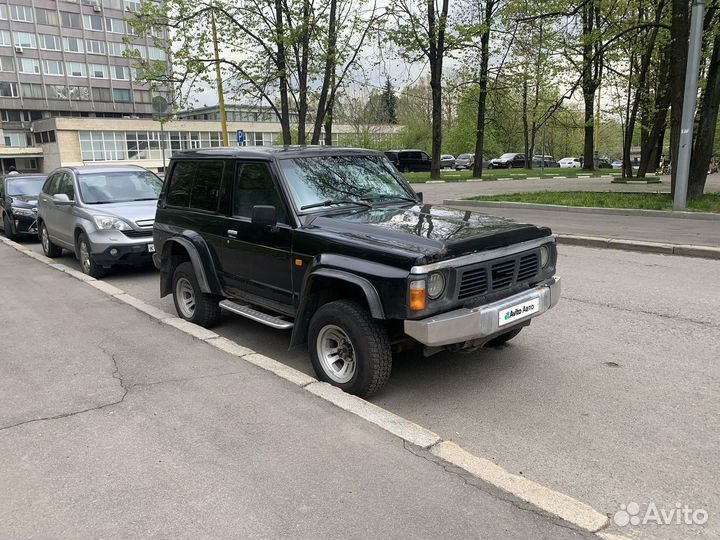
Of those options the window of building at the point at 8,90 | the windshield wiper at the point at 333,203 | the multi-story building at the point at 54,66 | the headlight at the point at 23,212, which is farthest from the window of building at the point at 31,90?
the windshield wiper at the point at 333,203

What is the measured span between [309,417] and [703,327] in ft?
13.7

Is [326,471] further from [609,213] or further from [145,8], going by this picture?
[145,8]

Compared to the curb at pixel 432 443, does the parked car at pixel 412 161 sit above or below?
above

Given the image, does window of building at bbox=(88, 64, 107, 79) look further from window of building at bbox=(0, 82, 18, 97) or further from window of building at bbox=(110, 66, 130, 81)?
window of building at bbox=(0, 82, 18, 97)

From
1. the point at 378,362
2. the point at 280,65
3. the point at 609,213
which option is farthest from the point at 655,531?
the point at 280,65

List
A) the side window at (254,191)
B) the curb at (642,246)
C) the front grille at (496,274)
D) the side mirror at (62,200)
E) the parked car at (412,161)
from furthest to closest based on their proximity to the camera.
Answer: the parked car at (412,161), the side mirror at (62,200), the curb at (642,246), the side window at (254,191), the front grille at (496,274)

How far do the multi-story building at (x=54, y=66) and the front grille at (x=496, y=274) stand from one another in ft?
241

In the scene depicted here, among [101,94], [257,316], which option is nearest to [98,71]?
[101,94]

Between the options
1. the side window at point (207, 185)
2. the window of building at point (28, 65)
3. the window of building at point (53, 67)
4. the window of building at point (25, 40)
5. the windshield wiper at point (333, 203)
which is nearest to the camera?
the windshield wiper at point (333, 203)

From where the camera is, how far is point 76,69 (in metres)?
76.1

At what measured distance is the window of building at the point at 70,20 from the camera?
73938 millimetres

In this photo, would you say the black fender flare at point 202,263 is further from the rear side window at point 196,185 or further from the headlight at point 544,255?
the headlight at point 544,255

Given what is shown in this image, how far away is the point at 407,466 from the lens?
327 cm

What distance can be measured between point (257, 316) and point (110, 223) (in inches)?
195
